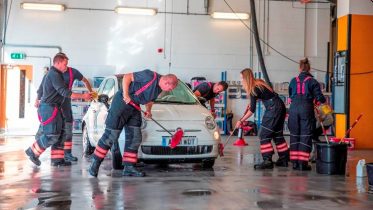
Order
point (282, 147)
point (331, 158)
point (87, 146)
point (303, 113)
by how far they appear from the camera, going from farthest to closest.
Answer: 1. point (87, 146)
2. point (282, 147)
3. point (303, 113)
4. point (331, 158)

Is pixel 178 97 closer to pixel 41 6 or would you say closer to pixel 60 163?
pixel 60 163

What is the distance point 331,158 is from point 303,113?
2.76ft

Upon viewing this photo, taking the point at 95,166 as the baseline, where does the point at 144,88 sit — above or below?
above

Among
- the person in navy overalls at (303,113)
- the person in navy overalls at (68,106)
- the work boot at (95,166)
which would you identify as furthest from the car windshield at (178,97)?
the person in navy overalls at (303,113)

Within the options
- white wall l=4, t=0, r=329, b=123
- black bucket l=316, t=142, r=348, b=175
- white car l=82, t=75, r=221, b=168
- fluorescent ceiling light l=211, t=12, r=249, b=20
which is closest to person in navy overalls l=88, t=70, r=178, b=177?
white car l=82, t=75, r=221, b=168

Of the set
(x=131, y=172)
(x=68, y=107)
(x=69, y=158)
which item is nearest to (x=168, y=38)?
(x=68, y=107)

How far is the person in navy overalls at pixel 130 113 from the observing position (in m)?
7.03

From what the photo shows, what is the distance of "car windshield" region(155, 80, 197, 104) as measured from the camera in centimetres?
838

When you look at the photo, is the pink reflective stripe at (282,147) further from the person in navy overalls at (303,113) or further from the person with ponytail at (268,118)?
the person in navy overalls at (303,113)

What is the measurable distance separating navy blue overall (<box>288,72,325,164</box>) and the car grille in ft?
4.82

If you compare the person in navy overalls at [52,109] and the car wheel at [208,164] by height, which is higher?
the person in navy overalls at [52,109]

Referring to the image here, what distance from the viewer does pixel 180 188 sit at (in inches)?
251

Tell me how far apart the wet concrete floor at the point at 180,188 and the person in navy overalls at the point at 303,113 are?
0.37 meters

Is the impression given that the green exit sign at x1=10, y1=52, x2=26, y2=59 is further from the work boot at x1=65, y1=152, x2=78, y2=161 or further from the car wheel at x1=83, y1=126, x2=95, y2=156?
the work boot at x1=65, y1=152, x2=78, y2=161
